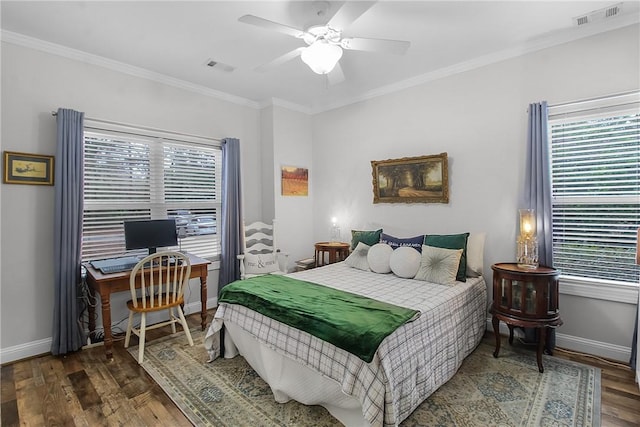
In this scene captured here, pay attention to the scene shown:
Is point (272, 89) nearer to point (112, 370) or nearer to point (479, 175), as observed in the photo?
point (479, 175)

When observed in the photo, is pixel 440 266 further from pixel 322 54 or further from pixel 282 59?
pixel 282 59

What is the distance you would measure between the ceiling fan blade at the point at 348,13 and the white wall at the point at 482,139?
1.93 m

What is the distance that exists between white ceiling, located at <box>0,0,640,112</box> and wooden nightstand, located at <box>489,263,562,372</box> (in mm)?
2063

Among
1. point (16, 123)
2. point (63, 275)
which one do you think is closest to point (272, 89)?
point (16, 123)

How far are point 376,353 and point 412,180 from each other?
8.06ft

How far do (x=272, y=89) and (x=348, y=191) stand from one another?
5.58 ft

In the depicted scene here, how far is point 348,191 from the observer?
4445 mm

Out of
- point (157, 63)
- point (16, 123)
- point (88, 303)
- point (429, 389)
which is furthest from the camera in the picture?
point (157, 63)

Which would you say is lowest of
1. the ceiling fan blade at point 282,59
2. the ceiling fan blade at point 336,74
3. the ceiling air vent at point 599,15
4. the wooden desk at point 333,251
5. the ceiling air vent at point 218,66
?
the wooden desk at point 333,251

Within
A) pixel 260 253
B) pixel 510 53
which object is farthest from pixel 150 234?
pixel 510 53

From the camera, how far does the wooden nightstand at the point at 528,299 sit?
8.05 feet

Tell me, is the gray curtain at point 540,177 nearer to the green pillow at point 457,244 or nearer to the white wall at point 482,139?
the white wall at point 482,139

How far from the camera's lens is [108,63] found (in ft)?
10.5

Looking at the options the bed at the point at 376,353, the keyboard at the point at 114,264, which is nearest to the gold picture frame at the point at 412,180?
the bed at the point at 376,353
